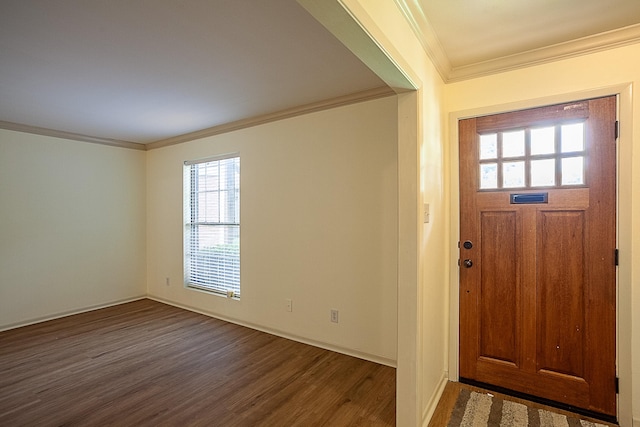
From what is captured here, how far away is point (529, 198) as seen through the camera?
226 centimetres

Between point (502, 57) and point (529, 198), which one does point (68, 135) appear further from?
point (529, 198)

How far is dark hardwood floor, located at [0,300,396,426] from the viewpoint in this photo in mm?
2146

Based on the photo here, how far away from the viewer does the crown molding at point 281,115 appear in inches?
111

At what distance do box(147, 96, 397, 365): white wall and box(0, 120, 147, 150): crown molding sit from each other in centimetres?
164

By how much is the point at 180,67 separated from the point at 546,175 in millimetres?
2814

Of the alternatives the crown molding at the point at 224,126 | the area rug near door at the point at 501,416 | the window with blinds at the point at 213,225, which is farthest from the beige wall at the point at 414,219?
the window with blinds at the point at 213,225

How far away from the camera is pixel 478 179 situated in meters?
2.45

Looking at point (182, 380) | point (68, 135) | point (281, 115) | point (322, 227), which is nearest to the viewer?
point (182, 380)

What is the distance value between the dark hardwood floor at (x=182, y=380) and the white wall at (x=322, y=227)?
0.27m

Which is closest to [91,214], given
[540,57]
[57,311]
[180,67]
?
[57,311]

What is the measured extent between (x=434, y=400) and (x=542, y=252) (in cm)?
131

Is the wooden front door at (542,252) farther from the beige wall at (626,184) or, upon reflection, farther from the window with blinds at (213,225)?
the window with blinds at (213,225)

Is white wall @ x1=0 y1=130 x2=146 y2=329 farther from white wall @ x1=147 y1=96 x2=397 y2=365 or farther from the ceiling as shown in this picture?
white wall @ x1=147 y1=96 x2=397 y2=365

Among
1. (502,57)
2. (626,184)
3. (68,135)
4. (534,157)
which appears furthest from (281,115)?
(68,135)
